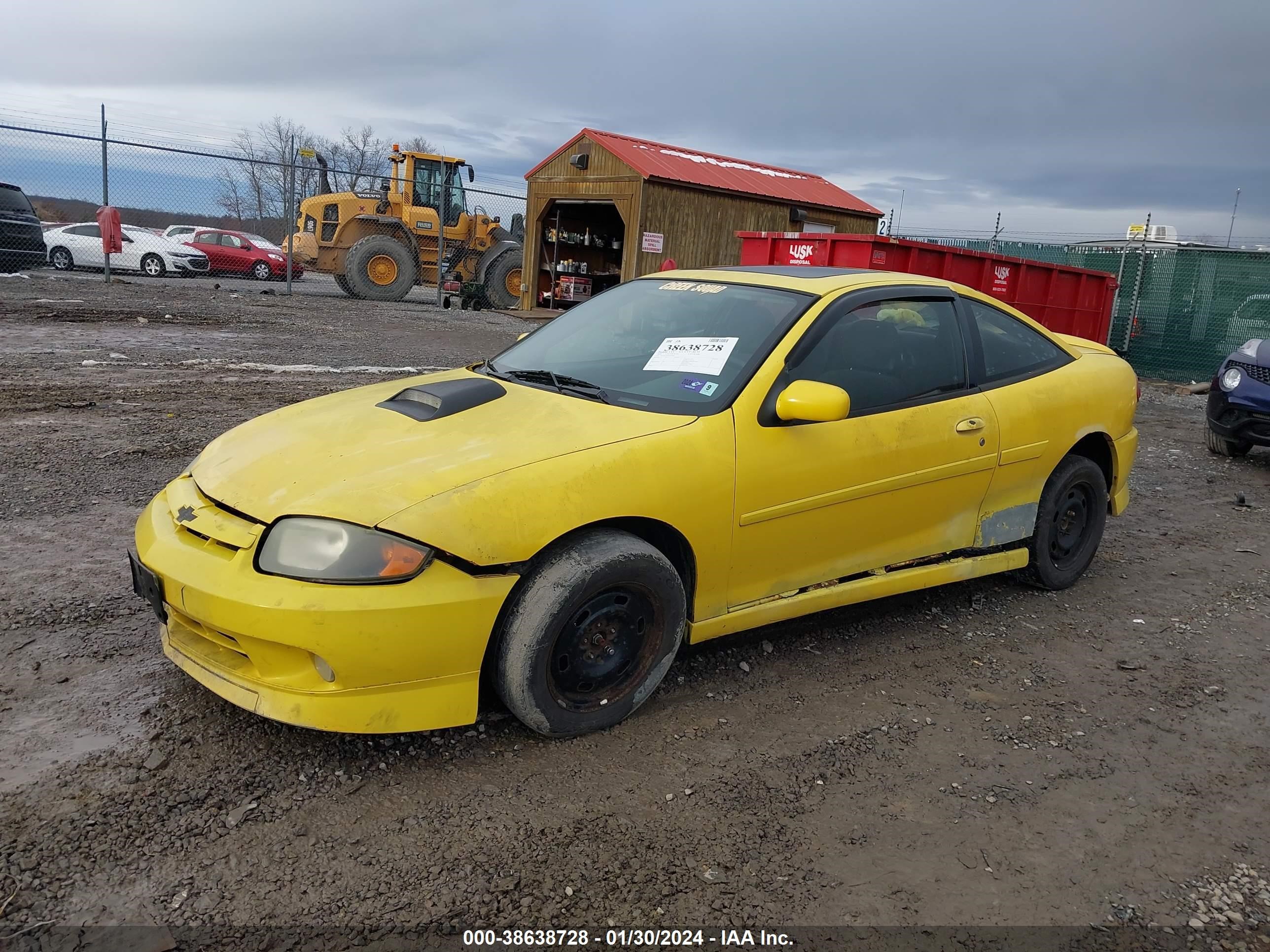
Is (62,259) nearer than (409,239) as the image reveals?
No

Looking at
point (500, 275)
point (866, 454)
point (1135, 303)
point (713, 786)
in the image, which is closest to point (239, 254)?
point (500, 275)

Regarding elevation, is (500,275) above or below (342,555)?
above

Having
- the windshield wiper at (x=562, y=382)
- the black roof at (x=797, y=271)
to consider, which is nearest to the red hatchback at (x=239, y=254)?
the black roof at (x=797, y=271)

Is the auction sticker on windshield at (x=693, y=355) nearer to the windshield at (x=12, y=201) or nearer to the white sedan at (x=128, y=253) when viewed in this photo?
the windshield at (x=12, y=201)

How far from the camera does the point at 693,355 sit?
358cm

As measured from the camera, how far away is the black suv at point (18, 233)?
15859mm

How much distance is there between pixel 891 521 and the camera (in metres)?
3.80

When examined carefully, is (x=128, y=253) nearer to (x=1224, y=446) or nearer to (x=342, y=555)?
(x=1224, y=446)

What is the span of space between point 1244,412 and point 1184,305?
28.0 feet

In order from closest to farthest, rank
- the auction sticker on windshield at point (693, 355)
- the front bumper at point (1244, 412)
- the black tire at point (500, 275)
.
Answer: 1. the auction sticker on windshield at point (693, 355)
2. the front bumper at point (1244, 412)
3. the black tire at point (500, 275)

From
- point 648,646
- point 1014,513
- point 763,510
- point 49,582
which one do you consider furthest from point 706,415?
point 49,582

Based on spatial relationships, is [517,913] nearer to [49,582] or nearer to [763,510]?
[763,510]

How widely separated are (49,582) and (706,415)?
2888 millimetres

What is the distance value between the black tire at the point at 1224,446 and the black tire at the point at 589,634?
296 inches
